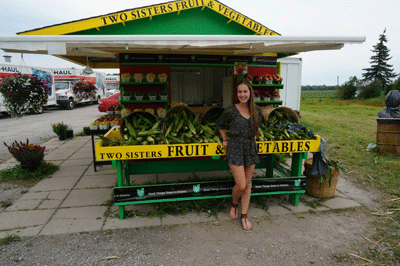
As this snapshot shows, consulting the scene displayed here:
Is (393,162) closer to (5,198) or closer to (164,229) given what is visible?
(164,229)

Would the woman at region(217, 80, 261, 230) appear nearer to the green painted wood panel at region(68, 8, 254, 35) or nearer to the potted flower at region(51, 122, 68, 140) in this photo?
the green painted wood panel at region(68, 8, 254, 35)

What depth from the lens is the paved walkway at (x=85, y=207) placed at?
12.6 feet

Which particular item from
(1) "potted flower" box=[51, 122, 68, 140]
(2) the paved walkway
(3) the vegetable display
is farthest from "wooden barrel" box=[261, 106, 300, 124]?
(1) "potted flower" box=[51, 122, 68, 140]

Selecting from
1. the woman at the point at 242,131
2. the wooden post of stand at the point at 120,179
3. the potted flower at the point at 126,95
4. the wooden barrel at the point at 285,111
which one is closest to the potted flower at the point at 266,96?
the wooden barrel at the point at 285,111

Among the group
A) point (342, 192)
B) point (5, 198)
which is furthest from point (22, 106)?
point (342, 192)

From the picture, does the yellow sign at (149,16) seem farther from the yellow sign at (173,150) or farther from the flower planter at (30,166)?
the yellow sign at (173,150)

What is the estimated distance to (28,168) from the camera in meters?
5.91

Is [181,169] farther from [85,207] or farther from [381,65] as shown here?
[381,65]

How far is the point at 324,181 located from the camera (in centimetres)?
Result: 464

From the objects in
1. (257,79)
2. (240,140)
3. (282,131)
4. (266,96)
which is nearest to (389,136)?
(266,96)

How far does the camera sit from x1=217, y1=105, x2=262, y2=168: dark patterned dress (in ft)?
11.5

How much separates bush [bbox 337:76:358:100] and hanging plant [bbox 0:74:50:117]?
123 feet

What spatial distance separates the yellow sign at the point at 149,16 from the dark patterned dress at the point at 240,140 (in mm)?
4022

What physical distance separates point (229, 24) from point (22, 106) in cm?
544
